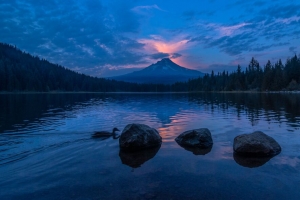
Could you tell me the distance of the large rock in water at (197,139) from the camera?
14625 millimetres

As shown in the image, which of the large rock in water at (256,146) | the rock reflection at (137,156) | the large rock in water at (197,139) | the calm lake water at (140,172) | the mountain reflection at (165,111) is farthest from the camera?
the mountain reflection at (165,111)

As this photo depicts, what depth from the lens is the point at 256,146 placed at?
12.6 m

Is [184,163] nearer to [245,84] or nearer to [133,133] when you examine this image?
[133,133]

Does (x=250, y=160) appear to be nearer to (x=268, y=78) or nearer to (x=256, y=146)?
(x=256, y=146)

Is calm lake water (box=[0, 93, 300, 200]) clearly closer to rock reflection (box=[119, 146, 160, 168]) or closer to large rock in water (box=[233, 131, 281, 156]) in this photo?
rock reflection (box=[119, 146, 160, 168])

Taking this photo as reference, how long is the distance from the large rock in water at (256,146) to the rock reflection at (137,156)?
204 inches

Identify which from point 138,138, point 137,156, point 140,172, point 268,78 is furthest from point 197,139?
point 268,78

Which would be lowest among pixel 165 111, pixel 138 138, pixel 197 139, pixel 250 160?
pixel 165 111

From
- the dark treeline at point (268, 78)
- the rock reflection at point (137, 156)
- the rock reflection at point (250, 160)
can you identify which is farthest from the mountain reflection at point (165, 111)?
the dark treeline at point (268, 78)

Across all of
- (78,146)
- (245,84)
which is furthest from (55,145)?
(245,84)

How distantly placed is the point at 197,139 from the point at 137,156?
15.5 feet

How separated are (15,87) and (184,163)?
17193 centimetres

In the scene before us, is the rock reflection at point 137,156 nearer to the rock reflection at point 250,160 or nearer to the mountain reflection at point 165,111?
the rock reflection at point 250,160

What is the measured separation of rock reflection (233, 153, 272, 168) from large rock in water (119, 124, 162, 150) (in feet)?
17.7
